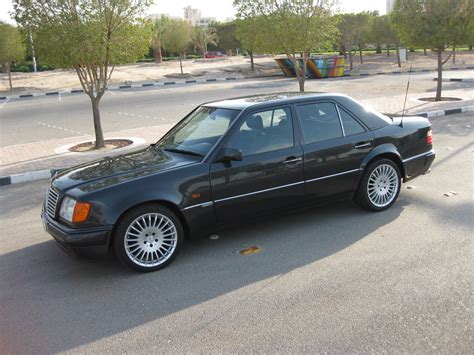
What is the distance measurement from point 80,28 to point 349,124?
6.96 m

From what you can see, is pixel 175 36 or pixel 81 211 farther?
pixel 175 36

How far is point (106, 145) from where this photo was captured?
1185 centimetres

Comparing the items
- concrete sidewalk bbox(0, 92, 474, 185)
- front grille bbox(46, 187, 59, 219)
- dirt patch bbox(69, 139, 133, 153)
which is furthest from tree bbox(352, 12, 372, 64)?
front grille bbox(46, 187, 59, 219)

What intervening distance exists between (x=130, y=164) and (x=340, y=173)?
226cm

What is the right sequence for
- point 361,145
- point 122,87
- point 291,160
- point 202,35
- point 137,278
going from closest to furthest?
1. point 137,278
2. point 291,160
3. point 361,145
4. point 122,87
5. point 202,35

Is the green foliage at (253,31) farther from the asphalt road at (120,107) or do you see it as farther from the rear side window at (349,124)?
the rear side window at (349,124)

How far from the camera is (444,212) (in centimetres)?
583

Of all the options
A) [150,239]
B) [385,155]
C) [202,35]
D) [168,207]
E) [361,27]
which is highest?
[202,35]

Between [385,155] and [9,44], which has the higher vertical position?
[9,44]

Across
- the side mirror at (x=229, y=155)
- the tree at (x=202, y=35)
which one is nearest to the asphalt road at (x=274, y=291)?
the side mirror at (x=229, y=155)

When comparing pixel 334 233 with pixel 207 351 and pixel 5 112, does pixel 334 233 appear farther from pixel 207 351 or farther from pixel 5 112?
pixel 5 112

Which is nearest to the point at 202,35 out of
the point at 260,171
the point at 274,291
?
the point at 260,171

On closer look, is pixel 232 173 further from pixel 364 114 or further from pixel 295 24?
pixel 295 24

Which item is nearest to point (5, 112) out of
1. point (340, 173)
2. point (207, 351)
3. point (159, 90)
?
point (159, 90)
